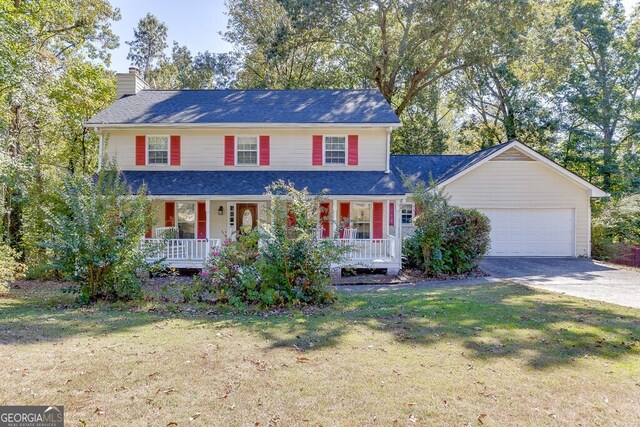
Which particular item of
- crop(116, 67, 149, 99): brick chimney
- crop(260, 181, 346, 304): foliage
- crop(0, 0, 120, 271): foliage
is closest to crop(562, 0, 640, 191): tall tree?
crop(260, 181, 346, 304): foliage

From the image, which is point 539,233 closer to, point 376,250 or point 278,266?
point 376,250

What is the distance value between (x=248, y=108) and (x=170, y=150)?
352cm

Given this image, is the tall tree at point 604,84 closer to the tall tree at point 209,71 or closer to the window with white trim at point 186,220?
the window with white trim at point 186,220

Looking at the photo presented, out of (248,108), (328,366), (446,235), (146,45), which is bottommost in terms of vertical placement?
(328,366)

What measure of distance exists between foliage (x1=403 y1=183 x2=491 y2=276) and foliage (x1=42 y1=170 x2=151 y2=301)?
8.07m

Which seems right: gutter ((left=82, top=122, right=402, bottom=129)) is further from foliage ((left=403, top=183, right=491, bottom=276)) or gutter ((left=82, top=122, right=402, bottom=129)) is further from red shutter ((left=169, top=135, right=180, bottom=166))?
foliage ((left=403, top=183, right=491, bottom=276))

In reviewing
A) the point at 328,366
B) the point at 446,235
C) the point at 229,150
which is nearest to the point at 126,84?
the point at 229,150

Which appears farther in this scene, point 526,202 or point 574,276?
point 526,202

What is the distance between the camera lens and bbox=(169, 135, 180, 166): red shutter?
49.3 ft

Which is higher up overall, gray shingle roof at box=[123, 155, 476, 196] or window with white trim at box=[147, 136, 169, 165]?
window with white trim at box=[147, 136, 169, 165]

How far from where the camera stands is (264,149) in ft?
49.4

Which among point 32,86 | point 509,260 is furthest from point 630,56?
point 32,86

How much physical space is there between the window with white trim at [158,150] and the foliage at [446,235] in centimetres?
946

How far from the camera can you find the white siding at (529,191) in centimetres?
1656
